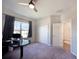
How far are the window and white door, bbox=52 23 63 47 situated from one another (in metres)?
2.69

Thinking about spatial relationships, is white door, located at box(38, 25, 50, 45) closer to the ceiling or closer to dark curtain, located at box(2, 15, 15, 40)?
the ceiling

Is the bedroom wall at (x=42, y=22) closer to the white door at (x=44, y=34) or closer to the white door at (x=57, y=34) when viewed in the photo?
the white door at (x=44, y=34)

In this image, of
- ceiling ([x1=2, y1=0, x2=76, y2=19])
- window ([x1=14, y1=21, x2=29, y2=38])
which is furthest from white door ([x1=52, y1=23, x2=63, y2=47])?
window ([x1=14, y1=21, x2=29, y2=38])

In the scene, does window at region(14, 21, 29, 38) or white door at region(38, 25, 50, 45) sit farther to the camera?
white door at region(38, 25, 50, 45)

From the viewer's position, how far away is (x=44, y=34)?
327 inches

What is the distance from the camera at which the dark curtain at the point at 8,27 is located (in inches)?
219

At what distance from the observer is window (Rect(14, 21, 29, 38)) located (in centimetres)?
696

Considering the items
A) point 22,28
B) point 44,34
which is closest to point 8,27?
point 22,28

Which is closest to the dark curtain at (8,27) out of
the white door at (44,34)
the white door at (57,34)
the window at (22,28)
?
the window at (22,28)

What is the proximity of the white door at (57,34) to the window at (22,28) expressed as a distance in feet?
8.82

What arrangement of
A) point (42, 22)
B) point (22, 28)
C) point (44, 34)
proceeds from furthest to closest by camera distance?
point (42, 22) → point (44, 34) → point (22, 28)

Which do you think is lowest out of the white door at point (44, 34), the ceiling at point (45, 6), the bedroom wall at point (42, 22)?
the white door at point (44, 34)

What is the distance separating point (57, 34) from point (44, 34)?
63.3 inches

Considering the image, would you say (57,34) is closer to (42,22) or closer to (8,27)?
(42,22)
